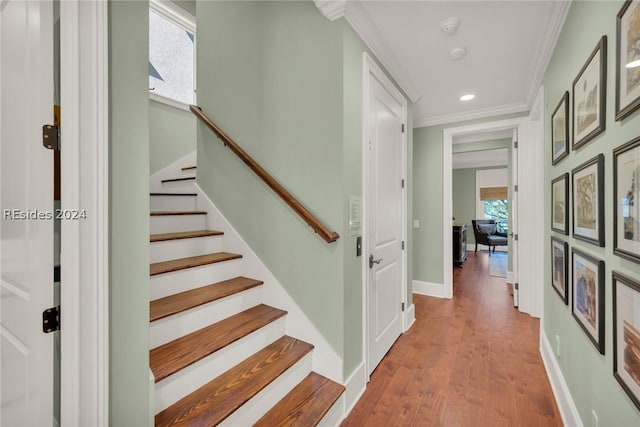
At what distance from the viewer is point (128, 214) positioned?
97 cm

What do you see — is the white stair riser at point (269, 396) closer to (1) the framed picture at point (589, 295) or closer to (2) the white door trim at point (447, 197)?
(1) the framed picture at point (589, 295)

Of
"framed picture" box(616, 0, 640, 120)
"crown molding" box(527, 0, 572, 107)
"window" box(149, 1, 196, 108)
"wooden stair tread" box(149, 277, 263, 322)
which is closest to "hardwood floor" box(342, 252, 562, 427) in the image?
"wooden stair tread" box(149, 277, 263, 322)

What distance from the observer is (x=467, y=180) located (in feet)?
28.8

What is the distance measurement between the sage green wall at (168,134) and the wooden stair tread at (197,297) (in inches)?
80.6

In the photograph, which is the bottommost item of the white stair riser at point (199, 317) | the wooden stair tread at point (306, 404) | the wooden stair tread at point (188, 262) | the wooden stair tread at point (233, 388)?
the wooden stair tread at point (306, 404)

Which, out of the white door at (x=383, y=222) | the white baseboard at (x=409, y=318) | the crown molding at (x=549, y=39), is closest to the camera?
the crown molding at (x=549, y=39)

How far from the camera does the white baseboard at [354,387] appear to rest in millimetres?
1727

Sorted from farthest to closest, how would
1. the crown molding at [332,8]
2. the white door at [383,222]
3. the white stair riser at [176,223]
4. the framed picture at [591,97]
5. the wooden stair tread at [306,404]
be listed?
the white stair riser at [176,223] → the white door at [383,222] → the crown molding at [332,8] → the wooden stair tread at [306,404] → the framed picture at [591,97]

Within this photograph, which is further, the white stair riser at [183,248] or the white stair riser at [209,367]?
the white stair riser at [183,248]

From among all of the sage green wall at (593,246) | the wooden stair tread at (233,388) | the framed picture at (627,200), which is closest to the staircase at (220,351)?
the wooden stair tread at (233,388)
